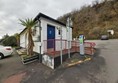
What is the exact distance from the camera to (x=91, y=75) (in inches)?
241

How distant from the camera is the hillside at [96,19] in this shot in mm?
37359

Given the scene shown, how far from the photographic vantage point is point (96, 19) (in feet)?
143

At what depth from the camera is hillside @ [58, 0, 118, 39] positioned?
123ft

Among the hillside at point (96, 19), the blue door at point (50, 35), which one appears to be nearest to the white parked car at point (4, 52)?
the blue door at point (50, 35)

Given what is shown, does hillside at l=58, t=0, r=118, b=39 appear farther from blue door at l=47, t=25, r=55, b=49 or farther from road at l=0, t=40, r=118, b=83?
road at l=0, t=40, r=118, b=83

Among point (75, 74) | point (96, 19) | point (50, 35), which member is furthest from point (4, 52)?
point (96, 19)

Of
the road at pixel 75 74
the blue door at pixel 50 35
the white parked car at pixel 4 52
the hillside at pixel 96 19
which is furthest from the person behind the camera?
the hillside at pixel 96 19

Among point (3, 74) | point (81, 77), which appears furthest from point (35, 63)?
point (81, 77)

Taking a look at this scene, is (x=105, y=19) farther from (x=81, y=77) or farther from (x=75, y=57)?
(x=81, y=77)

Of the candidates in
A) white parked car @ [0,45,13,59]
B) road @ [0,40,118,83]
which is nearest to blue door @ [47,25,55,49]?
road @ [0,40,118,83]

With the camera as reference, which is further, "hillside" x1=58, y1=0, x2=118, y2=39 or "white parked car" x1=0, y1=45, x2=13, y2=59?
"hillside" x1=58, y1=0, x2=118, y2=39

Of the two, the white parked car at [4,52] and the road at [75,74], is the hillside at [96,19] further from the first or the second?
the road at [75,74]

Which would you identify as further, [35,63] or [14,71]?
[35,63]

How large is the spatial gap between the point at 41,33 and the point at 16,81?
3929mm
